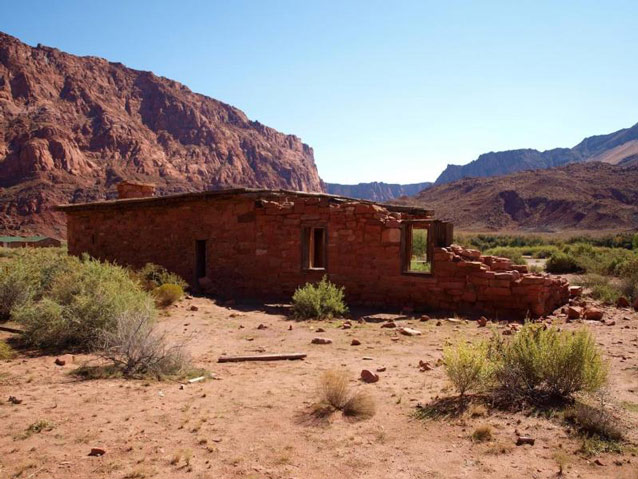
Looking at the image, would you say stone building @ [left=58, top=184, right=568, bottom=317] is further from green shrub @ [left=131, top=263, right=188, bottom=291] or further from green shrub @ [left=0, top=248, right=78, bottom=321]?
green shrub @ [left=0, top=248, right=78, bottom=321]

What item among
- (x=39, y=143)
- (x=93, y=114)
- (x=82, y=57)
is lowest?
(x=39, y=143)

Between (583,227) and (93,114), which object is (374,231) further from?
(93,114)

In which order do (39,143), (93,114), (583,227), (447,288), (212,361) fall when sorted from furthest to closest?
(93,114) → (39,143) → (583,227) → (447,288) → (212,361)

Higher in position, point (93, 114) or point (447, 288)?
point (93, 114)

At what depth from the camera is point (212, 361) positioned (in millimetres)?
6453

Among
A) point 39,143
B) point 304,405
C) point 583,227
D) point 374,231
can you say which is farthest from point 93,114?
point 304,405

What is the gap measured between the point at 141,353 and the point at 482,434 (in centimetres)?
392

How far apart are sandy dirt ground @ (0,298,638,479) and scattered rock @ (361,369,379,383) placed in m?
0.09

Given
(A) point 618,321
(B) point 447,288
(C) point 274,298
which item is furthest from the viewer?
(C) point 274,298

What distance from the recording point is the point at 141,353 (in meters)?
5.67

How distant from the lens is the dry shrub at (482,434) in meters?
3.86

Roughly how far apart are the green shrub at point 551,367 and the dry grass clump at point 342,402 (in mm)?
1381

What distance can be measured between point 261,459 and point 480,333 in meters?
5.38

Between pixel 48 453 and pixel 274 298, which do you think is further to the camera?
pixel 274 298
